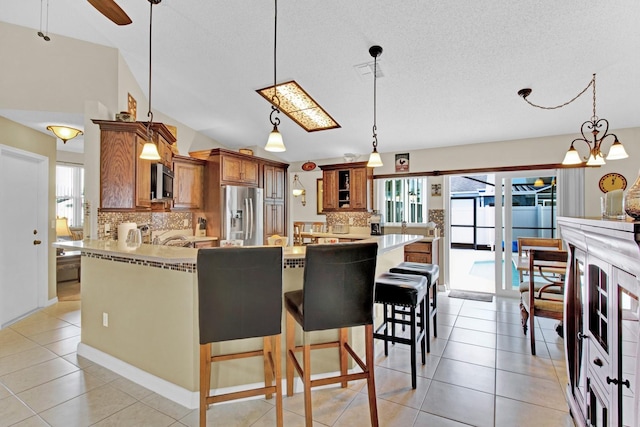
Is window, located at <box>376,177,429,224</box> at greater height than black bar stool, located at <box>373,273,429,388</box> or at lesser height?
greater

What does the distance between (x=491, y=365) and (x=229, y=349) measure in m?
2.22

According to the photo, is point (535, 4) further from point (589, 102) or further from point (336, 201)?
point (336, 201)

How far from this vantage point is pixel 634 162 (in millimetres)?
3947

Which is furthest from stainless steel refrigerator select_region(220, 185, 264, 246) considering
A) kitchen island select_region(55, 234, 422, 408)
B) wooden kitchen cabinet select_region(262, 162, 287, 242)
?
kitchen island select_region(55, 234, 422, 408)

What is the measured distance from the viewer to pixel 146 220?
3.97 m

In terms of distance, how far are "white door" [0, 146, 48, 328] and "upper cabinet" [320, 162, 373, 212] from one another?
14.2ft

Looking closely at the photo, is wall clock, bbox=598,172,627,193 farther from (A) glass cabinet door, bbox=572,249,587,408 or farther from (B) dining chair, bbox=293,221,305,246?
(B) dining chair, bbox=293,221,305,246

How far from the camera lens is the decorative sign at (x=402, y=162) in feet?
17.7

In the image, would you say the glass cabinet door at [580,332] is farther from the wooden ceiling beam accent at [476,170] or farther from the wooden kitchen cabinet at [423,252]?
the wooden ceiling beam accent at [476,170]

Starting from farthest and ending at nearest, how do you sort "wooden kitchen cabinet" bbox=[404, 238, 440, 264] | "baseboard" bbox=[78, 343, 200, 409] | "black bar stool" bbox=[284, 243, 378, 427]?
1. "wooden kitchen cabinet" bbox=[404, 238, 440, 264]
2. "baseboard" bbox=[78, 343, 200, 409]
3. "black bar stool" bbox=[284, 243, 378, 427]

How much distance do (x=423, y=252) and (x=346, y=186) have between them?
6.13 ft

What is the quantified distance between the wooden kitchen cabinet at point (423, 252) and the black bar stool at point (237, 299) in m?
3.56

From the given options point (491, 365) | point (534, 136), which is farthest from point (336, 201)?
point (491, 365)

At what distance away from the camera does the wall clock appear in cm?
398
